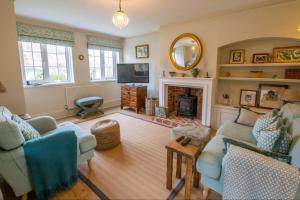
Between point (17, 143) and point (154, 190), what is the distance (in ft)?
4.74

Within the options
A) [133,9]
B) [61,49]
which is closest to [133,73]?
[61,49]

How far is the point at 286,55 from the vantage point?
2826 millimetres

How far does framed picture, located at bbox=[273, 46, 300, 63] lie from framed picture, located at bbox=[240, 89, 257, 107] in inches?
28.3

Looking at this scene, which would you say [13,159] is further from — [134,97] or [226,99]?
[226,99]

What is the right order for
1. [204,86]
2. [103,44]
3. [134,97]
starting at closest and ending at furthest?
[204,86], [134,97], [103,44]

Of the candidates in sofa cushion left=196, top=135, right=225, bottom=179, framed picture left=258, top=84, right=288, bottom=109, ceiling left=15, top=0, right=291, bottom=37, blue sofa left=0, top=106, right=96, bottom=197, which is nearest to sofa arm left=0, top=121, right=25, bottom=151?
blue sofa left=0, top=106, right=96, bottom=197

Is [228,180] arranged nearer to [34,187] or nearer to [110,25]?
[34,187]

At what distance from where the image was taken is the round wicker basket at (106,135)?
8.40 feet

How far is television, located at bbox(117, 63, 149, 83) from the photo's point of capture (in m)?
4.71

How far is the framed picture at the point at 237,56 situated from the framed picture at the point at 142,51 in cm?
254

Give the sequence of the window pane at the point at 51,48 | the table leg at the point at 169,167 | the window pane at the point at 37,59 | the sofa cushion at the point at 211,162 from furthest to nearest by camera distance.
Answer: the window pane at the point at 51,48 → the window pane at the point at 37,59 → the table leg at the point at 169,167 → the sofa cushion at the point at 211,162

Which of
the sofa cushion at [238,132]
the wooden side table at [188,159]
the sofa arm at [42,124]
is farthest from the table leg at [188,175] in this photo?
the sofa arm at [42,124]

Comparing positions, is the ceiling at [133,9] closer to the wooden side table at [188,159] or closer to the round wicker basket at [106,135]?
the round wicker basket at [106,135]

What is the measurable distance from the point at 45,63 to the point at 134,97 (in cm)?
244
